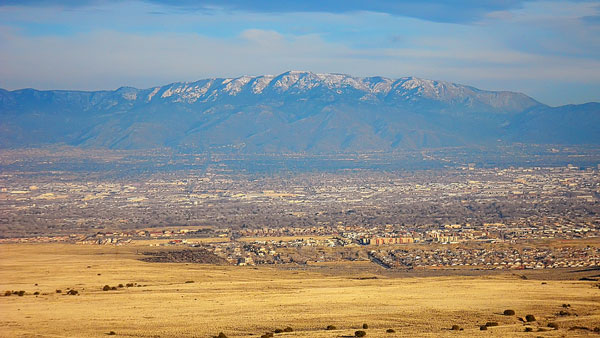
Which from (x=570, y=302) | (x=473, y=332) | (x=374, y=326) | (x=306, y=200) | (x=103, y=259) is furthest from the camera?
(x=306, y=200)

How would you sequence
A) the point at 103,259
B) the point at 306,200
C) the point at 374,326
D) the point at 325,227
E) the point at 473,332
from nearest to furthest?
the point at 473,332, the point at 374,326, the point at 103,259, the point at 325,227, the point at 306,200

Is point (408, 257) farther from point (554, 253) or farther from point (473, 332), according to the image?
point (473, 332)

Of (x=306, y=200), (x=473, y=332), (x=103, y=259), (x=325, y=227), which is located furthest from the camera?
(x=306, y=200)

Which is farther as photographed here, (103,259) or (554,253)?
(554,253)

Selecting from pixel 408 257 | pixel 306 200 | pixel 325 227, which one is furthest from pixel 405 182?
pixel 408 257

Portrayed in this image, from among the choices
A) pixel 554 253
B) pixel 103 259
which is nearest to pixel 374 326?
pixel 103 259

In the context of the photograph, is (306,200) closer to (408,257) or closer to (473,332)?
(408,257)
